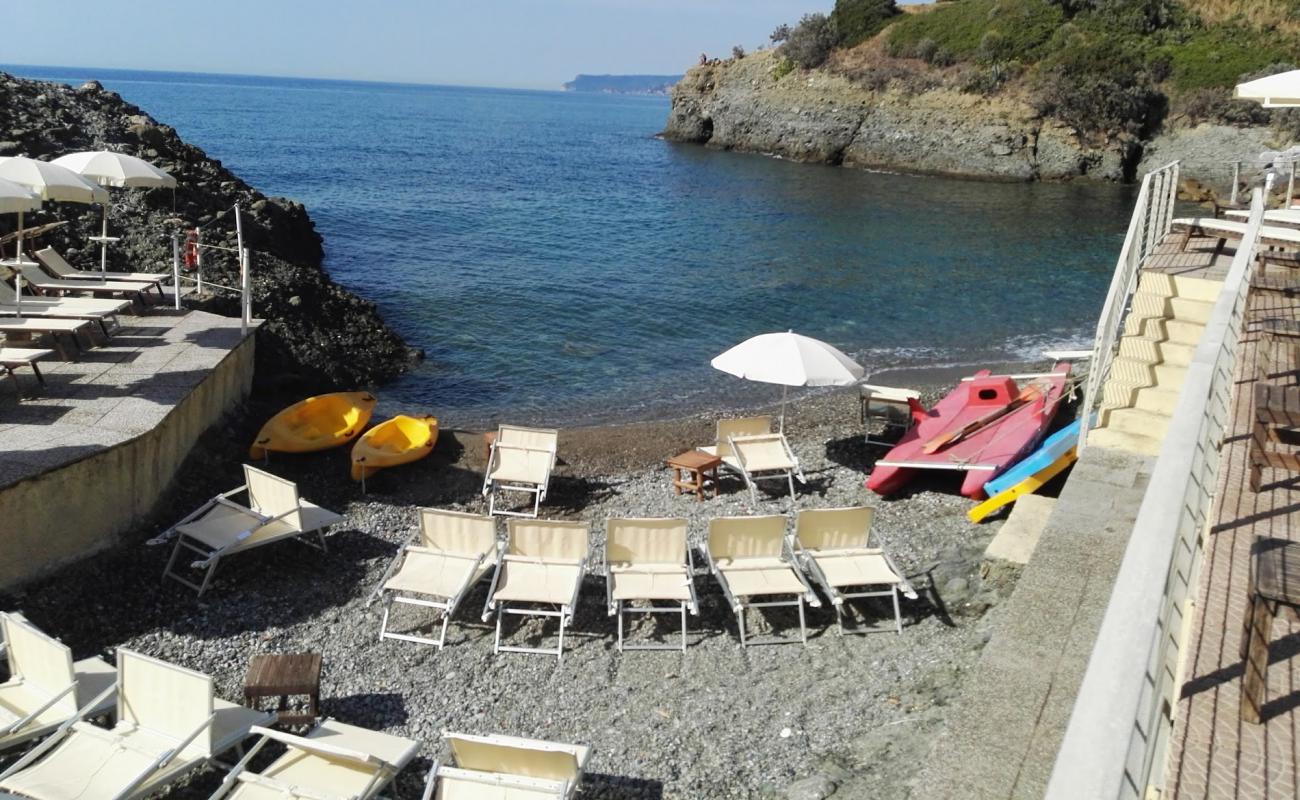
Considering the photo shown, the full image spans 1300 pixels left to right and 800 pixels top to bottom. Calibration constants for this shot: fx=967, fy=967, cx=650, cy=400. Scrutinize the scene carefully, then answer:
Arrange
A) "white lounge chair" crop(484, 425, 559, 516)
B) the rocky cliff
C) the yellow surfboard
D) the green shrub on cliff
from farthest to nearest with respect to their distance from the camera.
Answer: the green shrub on cliff
the rocky cliff
"white lounge chair" crop(484, 425, 559, 516)
the yellow surfboard

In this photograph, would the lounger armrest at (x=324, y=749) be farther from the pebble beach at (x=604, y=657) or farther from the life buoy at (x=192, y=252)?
the life buoy at (x=192, y=252)

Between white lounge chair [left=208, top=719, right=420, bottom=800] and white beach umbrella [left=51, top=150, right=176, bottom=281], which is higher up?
white beach umbrella [left=51, top=150, right=176, bottom=281]

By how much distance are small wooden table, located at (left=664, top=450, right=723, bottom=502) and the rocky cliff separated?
50.0m

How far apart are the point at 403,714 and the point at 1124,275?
7.70 meters

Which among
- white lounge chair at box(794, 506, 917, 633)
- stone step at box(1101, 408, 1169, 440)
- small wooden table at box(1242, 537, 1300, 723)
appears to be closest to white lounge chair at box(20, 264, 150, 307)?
white lounge chair at box(794, 506, 917, 633)

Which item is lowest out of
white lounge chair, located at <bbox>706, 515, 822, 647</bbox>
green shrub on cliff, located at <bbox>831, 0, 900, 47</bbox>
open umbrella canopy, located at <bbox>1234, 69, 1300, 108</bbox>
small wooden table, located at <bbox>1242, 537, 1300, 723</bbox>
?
white lounge chair, located at <bbox>706, 515, 822, 647</bbox>

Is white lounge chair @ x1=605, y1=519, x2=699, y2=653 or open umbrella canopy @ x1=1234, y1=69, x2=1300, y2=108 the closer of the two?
white lounge chair @ x1=605, y1=519, x2=699, y2=653

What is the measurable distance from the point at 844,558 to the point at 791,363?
12.4 feet

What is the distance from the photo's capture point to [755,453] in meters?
13.0

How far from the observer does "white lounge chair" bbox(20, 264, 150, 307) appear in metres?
14.1

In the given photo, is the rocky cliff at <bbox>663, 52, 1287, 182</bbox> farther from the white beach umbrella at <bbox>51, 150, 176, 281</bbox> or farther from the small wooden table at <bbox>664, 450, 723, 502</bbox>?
the white beach umbrella at <bbox>51, 150, 176, 281</bbox>

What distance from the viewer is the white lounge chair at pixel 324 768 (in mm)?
6207

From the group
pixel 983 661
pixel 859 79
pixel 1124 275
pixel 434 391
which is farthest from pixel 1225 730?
pixel 859 79

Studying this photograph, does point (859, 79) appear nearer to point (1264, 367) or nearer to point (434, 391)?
point (434, 391)
